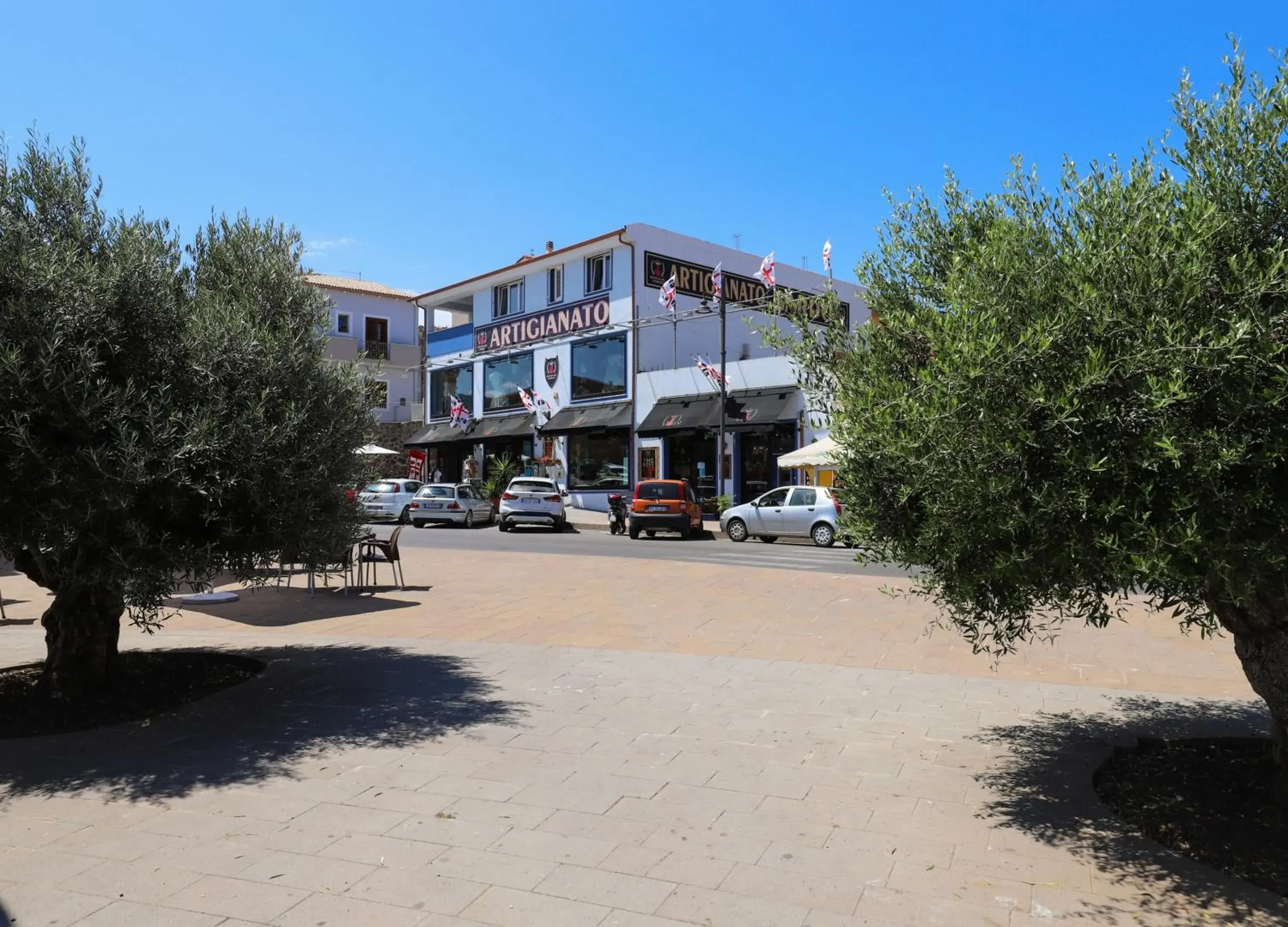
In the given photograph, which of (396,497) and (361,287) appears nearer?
(396,497)

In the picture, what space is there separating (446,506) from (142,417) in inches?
937

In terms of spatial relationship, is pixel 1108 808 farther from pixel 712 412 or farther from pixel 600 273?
pixel 600 273

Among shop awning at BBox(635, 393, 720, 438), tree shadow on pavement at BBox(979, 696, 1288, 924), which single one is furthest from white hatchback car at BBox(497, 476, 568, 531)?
tree shadow on pavement at BBox(979, 696, 1288, 924)

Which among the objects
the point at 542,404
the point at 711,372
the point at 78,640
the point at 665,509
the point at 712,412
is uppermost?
the point at 711,372

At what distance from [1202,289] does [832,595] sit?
8938 mm

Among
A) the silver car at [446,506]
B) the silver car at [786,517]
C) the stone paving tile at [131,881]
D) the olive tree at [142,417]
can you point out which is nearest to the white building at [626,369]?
the silver car at [786,517]

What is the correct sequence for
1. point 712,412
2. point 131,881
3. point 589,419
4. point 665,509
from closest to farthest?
point 131,881 < point 665,509 < point 712,412 < point 589,419

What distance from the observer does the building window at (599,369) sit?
32.8 meters

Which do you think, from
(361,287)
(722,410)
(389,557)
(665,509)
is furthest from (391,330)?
(389,557)

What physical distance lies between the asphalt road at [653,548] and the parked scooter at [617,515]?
0.41m

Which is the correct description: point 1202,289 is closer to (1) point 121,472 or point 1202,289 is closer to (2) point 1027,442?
(2) point 1027,442

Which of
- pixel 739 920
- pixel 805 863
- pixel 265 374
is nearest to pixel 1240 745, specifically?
pixel 805 863

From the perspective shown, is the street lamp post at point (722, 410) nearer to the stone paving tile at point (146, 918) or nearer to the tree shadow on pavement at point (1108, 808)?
the tree shadow on pavement at point (1108, 808)

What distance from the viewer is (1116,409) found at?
3330 mm
